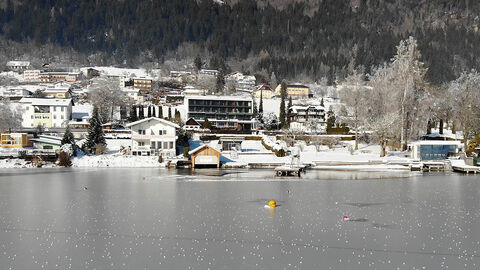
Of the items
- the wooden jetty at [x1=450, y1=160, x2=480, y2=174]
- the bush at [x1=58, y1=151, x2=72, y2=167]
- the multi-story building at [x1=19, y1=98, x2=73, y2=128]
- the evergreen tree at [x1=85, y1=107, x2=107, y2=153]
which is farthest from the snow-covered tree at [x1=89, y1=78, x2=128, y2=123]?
the wooden jetty at [x1=450, y1=160, x2=480, y2=174]

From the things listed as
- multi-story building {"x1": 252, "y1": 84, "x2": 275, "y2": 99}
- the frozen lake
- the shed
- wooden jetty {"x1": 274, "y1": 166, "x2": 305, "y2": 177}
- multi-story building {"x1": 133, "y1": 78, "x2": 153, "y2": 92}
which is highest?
multi-story building {"x1": 133, "y1": 78, "x2": 153, "y2": 92}

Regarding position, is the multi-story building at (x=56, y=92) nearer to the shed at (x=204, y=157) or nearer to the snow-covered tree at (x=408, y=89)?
the shed at (x=204, y=157)

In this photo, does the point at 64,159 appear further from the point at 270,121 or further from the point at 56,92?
the point at 56,92

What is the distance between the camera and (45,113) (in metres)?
93.6

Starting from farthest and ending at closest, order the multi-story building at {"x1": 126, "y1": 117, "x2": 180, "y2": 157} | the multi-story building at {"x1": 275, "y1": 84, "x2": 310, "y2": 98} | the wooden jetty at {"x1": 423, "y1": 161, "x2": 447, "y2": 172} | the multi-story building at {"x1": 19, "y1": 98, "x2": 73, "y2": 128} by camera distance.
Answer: the multi-story building at {"x1": 275, "y1": 84, "x2": 310, "y2": 98}, the multi-story building at {"x1": 19, "y1": 98, "x2": 73, "y2": 128}, the multi-story building at {"x1": 126, "y1": 117, "x2": 180, "y2": 157}, the wooden jetty at {"x1": 423, "y1": 161, "x2": 447, "y2": 172}

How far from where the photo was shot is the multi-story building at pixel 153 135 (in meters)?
61.1

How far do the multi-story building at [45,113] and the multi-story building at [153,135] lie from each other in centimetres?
3751

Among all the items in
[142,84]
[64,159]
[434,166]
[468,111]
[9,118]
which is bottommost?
[434,166]

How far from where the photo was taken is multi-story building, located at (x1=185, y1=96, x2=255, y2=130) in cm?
9956

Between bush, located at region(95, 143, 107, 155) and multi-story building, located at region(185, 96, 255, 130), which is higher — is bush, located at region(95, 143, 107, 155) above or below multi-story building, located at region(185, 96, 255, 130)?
below

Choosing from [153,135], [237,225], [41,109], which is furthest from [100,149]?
[41,109]

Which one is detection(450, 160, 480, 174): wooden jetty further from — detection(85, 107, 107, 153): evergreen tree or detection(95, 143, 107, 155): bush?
detection(85, 107, 107, 153): evergreen tree

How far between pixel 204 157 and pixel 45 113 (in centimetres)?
5213

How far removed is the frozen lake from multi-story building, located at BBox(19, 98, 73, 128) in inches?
2230
